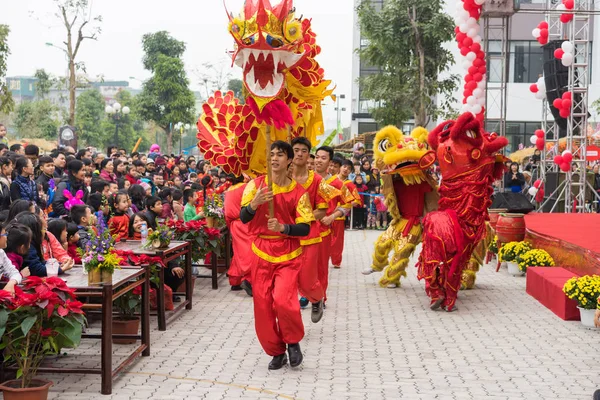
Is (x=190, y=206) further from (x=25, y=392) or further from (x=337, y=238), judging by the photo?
(x=25, y=392)

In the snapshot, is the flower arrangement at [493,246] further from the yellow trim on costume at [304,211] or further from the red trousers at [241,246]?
the yellow trim on costume at [304,211]

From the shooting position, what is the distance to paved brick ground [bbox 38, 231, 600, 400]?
5789 millimetres

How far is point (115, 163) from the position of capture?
1334 cm

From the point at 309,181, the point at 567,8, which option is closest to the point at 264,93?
the point at 309,181

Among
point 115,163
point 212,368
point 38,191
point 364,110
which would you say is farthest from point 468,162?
point 364,110

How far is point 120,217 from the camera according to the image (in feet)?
28.0

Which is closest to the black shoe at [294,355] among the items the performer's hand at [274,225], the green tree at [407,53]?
the performer's hand at [274,225]

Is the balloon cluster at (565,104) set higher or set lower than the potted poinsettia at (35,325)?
higher

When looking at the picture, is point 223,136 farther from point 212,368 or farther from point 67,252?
point 212,368

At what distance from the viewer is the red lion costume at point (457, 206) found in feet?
29.1

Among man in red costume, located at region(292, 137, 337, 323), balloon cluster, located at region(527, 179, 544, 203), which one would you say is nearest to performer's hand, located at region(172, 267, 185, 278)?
man in red costume, located at region(292, 137, 337, 323)

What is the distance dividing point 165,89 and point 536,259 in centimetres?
3023

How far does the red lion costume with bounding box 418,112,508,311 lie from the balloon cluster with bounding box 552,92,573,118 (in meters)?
7.07

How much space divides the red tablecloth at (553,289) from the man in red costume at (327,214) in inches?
96.1
